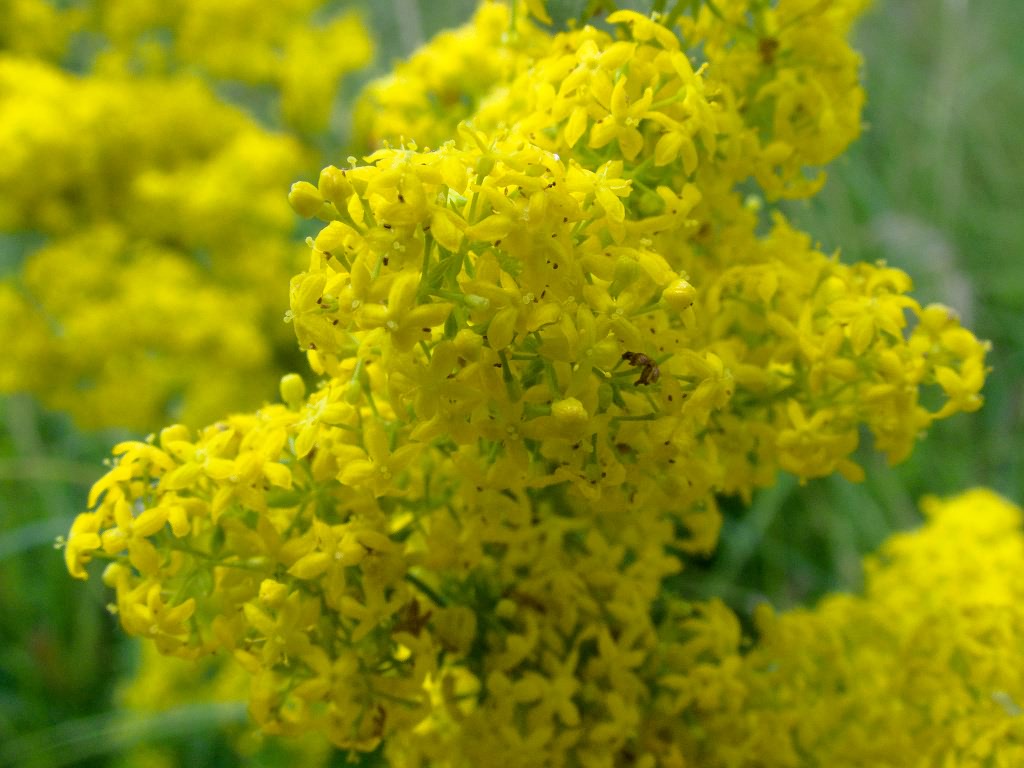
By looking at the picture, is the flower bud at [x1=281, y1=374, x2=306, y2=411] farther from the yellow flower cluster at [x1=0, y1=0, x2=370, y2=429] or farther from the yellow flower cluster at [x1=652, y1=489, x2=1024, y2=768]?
the yellow flower cluster at [x1=0, y1=0, x2=370, y2=429]

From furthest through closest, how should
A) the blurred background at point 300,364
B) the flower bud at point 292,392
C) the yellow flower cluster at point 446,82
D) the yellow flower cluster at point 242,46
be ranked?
the yellow flower cluster at point 242,46
the blurred background at point 300,364
the yellow flower cluster at point 446,82
the flower bud at point 292,392

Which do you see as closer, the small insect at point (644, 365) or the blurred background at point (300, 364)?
the small insect at point (644, 365)

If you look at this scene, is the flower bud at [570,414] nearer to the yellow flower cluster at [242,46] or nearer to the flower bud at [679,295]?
the flower bud at [679,295]

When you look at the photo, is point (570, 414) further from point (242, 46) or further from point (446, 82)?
point (242, 46)

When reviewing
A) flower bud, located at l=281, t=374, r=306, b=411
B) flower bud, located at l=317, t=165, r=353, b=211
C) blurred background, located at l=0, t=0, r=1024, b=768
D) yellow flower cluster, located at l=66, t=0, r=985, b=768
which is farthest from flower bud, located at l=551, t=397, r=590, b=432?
blurred background, located at l=0, t=0, r=1024, b=768

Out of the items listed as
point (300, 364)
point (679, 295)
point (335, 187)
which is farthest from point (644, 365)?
point (300, 364)

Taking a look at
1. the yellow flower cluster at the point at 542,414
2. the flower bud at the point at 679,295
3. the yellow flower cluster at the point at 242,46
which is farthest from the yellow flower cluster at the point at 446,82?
the yellow flower cluster at the point at 242,46
